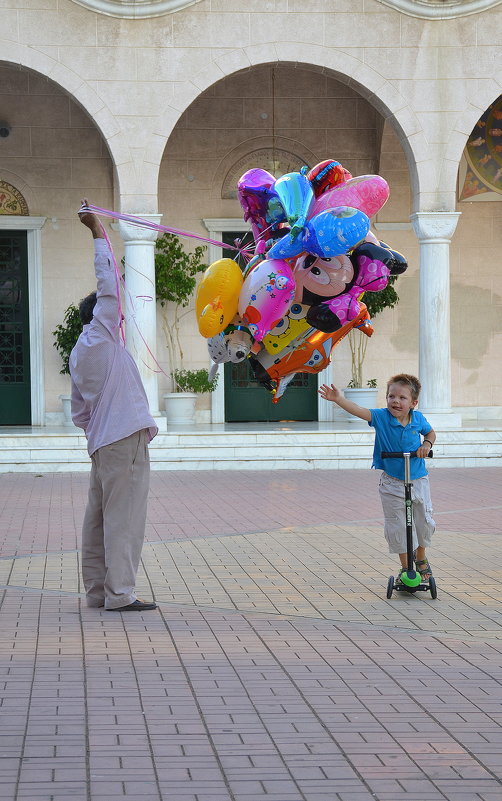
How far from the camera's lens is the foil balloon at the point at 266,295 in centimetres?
705

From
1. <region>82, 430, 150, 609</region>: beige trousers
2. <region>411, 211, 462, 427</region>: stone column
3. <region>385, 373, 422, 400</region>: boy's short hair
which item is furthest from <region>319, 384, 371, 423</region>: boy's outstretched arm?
<region>411, 211, 462, 427</region>: stone column

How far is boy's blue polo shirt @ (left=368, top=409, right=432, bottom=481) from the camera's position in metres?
7.91

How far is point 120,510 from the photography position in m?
7.48

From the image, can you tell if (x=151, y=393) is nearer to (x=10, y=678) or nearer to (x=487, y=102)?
(x=487, y=102)

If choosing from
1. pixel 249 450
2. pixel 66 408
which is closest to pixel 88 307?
pixel 249 450

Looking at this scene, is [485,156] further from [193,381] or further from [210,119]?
[193,381]

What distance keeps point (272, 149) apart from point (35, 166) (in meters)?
4.01

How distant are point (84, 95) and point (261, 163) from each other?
4476 millimetres

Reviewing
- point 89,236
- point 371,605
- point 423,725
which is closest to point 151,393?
point 89,236

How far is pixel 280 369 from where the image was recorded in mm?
7453

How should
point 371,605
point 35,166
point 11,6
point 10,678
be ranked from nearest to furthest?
point 10,678 < point 371,605 < point 11,6 < point 35,166

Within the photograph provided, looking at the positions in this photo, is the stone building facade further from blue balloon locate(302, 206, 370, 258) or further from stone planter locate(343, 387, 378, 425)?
blue balloon locate(302, 206, 370, 258)

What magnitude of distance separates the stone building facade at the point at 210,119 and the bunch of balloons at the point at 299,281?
9475mm

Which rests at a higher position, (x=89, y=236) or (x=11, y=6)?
(x=11, y=6)
